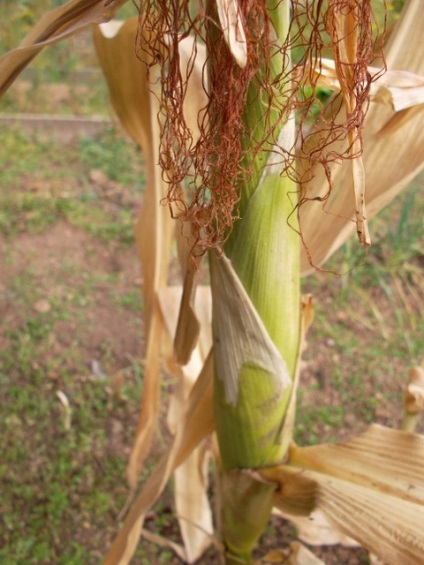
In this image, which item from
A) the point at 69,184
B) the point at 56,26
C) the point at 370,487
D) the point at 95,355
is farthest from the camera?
the point at 69,184

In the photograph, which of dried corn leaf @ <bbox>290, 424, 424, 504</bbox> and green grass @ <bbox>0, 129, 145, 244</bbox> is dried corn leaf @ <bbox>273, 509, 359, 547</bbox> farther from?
green grass @ <bbox>0, 129, 145, 244</bbox>

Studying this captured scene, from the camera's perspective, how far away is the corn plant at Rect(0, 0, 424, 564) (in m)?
0.41

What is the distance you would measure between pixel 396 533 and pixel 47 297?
1.01 m

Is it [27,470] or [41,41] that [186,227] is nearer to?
[41,41]

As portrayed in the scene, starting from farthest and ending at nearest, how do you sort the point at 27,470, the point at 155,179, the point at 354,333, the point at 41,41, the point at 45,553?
the point at 354,333 → the point at 27,470 → the point at 45,553 → the point at 155,179 → the point at 41,41

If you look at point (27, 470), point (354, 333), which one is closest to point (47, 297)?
point (27, 470)

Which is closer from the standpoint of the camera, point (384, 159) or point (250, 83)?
point (250, 83)

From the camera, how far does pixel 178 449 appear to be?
2.23ft

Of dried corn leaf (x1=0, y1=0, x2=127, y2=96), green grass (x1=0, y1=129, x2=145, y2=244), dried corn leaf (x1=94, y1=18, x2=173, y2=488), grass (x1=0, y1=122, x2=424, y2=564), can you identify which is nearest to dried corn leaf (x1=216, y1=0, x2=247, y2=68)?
dried corn leaf (x1=0, y1=0, x2=127, y2=96)

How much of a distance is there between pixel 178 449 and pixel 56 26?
48 cm

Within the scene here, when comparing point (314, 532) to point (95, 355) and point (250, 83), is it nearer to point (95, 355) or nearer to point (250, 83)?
point (95, 355)

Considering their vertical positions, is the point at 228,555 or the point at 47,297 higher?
the point at 47,297

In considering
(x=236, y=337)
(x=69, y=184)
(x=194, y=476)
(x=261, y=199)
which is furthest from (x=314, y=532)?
(x=69, y=184)

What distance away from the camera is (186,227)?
630 mm
